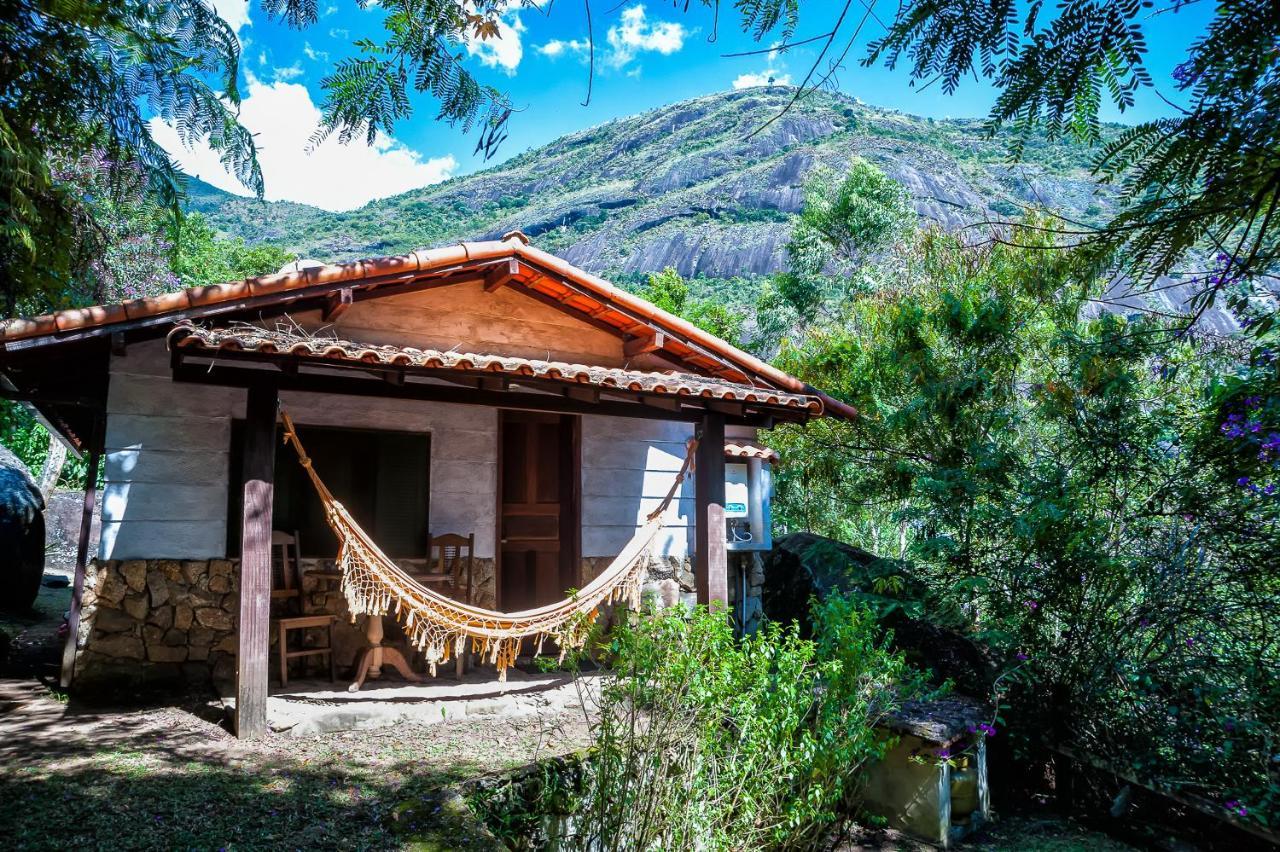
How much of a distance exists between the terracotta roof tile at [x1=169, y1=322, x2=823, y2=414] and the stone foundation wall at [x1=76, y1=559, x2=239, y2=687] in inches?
58.6

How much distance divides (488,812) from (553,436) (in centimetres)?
296

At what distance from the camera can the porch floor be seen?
3.66 metres

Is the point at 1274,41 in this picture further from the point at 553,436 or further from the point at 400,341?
the point at 553,436

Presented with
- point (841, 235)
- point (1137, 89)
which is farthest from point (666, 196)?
point (1137, 89)

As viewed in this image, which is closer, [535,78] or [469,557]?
[535,78]

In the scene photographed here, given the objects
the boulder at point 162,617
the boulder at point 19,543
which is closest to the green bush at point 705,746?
the boulder at point 162,617

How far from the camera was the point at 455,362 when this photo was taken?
3.69 meters

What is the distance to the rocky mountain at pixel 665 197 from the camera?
3231 cm

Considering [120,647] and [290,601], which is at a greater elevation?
[290,601]

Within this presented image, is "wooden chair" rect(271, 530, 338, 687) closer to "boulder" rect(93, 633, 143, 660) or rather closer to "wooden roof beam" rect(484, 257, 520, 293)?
"boulder" rect(93, 633, 143, 660)

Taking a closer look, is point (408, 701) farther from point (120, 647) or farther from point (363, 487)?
point (120, 647)

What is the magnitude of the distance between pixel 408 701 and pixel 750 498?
3175mm

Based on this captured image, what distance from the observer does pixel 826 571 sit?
20.1 feet

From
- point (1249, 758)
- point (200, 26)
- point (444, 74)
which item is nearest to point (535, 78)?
point (444, 74)
